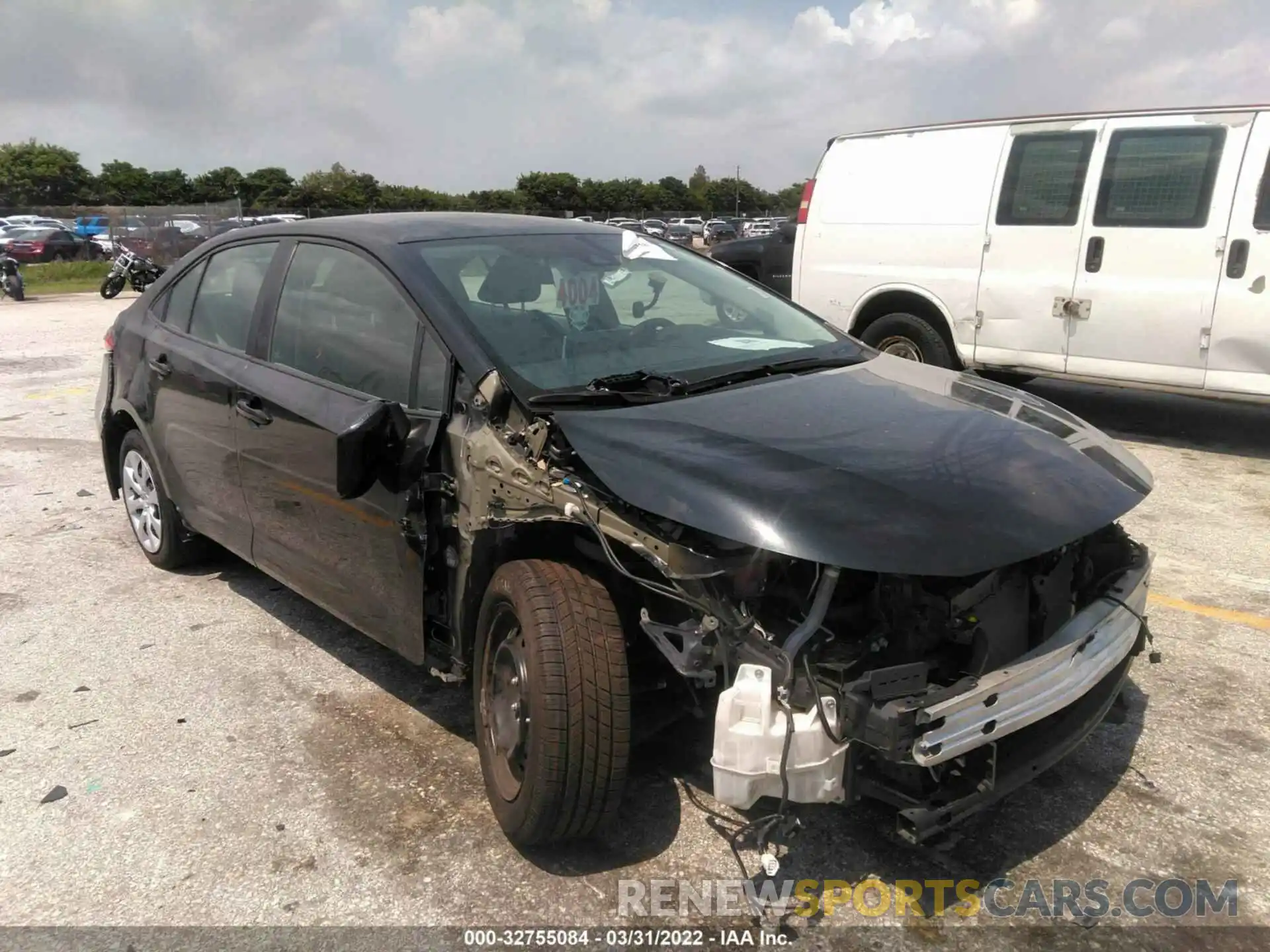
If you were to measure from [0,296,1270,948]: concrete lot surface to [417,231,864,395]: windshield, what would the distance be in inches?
50.5

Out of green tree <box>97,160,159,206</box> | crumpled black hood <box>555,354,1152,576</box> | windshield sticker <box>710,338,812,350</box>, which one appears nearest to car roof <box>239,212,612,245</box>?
windshield sticker <box>710,338,812,350</box>

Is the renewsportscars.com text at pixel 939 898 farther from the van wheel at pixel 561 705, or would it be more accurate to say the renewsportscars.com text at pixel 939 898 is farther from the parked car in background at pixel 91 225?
the parked car in background at pixel 91 225

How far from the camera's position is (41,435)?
772cm

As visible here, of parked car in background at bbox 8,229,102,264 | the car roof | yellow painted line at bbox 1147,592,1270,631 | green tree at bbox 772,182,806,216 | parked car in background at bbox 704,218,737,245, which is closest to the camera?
the car roof

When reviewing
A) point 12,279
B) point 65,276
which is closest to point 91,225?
point 65,276

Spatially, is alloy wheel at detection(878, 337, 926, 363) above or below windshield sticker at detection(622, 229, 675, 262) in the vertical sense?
below

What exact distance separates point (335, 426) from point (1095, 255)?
5515 millimetres

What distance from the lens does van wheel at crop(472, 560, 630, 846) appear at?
97.0 inches

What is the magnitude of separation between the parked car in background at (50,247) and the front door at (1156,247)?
2971 centimetres

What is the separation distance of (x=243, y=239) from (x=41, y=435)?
4.69m

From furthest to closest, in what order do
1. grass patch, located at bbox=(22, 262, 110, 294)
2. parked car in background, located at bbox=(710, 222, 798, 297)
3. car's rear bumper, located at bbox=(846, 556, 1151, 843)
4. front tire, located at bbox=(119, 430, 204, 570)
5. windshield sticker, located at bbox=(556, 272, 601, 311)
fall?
grass patch, located at bbox=(22, 262, 110, 294), parked car in background, located at bbox=(710, 222, 798, 297), front tire, located at bbox=(119, 430, 204, 570), windshield sticker, located at bbox=(556, 272, 601, 311), car's rear bumper, located at bbox=(846, 556, 1151, 843)

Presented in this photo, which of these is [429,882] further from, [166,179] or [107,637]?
[166,179]

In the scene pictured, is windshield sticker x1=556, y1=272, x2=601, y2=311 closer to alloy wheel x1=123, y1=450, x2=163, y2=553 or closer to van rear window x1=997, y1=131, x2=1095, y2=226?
alloy wheel x1=123, y1=450, x2=163, y2=553

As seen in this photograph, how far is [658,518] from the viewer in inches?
95.3
